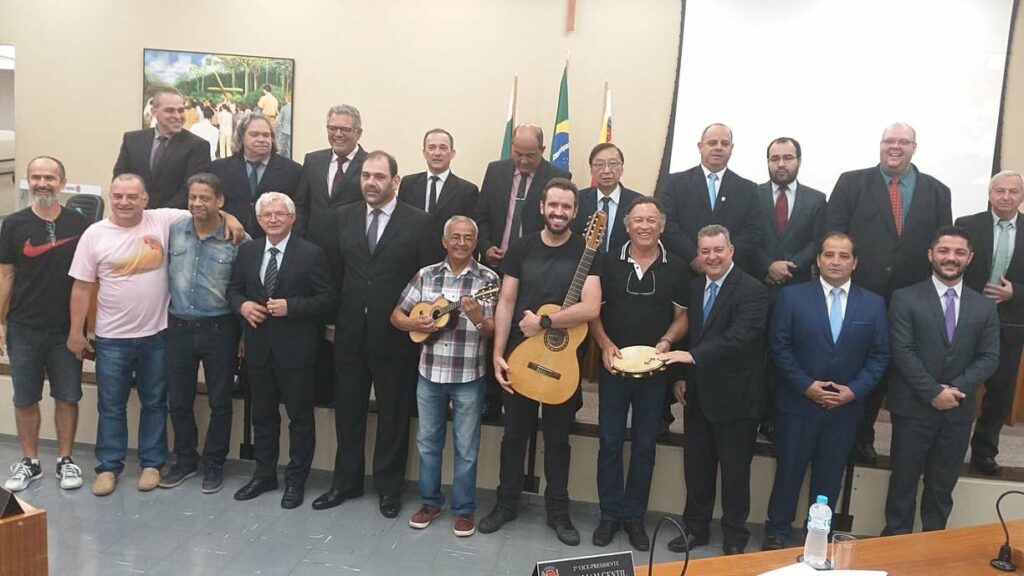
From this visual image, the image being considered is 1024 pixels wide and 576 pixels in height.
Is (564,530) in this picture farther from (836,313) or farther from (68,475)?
(68,475)

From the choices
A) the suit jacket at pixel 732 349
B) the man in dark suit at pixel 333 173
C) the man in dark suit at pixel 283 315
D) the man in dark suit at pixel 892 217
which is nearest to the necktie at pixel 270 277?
the man in dark suit at pixel 283 315

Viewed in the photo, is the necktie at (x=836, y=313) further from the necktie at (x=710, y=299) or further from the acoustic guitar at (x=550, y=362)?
the acoustic guitar at (x=550, y=362)

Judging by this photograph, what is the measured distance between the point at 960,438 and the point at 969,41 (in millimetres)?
3679

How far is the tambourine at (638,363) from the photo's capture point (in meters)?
3.80

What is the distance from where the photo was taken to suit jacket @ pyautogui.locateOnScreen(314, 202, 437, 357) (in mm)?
4188

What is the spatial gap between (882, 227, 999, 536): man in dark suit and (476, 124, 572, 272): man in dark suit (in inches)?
74.9

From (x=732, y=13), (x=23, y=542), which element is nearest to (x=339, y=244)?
(x=23, y=542)

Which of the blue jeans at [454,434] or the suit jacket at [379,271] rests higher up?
the suit jacket at [379,271]

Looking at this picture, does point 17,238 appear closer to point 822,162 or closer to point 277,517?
point 277,517

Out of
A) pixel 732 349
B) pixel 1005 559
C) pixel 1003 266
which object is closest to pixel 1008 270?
pixel 1003 266

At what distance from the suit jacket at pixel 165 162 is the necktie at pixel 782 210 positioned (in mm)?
3318

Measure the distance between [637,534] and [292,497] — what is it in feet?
6.17

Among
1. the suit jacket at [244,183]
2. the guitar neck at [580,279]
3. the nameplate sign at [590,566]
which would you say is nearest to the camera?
the nameplate sign at [590,566]

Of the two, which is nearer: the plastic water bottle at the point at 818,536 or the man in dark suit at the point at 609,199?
the plastic water bottle at the point at 818,536
